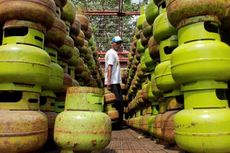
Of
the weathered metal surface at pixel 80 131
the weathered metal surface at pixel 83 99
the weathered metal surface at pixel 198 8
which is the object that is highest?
the weathered metal surface at pixel 198 8

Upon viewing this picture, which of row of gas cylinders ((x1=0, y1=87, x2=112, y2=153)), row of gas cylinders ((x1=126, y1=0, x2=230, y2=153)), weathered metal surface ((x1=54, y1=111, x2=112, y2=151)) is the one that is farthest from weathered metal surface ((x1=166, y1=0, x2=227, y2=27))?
weathered metal surface ((x1=54, y1=111, x2=112, y2=151))

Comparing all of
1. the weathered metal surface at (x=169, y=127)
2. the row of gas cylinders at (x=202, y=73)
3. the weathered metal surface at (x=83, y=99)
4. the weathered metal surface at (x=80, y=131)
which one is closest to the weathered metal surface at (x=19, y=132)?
the weathered metal surface at (x=80, y=131)

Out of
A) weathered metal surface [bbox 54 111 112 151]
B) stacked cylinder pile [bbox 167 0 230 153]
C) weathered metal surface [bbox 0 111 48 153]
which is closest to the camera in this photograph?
stacked cylinder pile [bbox 167 0 230 153]

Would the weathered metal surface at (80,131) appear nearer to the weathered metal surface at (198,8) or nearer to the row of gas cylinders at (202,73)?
the row of gas cylinders at (202,73)

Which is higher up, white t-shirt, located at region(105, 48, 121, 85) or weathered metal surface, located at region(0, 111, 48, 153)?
white t-shirt, located at region(105, 48, 121, 85)

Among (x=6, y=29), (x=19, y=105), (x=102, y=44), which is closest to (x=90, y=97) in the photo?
(x=19, y=105)

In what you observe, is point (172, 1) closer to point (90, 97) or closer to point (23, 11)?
point (90, 97)

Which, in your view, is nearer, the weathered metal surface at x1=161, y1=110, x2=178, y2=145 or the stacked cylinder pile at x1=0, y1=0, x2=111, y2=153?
the stacked cylinder pile at x1=0, y1=0, x2=111, y2=153

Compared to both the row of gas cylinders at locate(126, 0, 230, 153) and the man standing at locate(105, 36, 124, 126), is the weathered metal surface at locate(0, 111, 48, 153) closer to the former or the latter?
the row of gas cylinders at locate(126, 0, 230, 153)

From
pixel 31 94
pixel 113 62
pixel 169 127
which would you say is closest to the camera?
pixel 31 94

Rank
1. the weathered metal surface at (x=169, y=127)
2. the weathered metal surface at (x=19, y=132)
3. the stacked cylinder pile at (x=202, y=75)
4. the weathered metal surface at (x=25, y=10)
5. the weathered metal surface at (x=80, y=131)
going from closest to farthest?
1. the stacked cylinder pile at (x=202, y=75)
2. the weathered metal surface at (x=19, y=132)
3. the weathered metal surface at (x=80, y=131)
4. the weathered metal surface at (x=25, y=10)
5. the weathered metal surface at (x=169, y=127)

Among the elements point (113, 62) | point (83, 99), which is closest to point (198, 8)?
point (83, 99)

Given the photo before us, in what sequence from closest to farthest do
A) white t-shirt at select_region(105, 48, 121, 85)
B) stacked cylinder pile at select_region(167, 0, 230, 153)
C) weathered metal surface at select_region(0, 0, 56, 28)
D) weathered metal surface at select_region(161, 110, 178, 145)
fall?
stacked cylinder pile at select_region(167, 0, 230, 153)
weathered metal surface at select_region(0, 0, 56, 28)
weathered metal surface at select_region(161, 110, 178, 145)
white t-shirt at select_region(105, 48, 121, 85)

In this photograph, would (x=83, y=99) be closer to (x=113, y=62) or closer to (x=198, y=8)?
(x=198, y=8)
